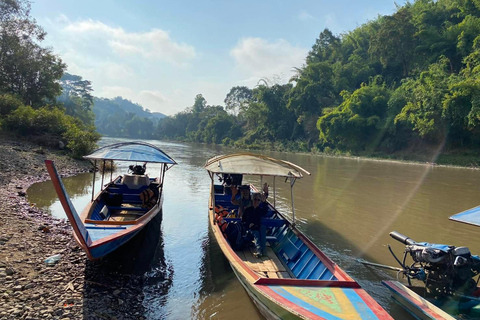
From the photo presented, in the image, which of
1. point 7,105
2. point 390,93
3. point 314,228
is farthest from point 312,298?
point 390,93

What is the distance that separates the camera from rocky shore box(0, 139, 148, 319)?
3.90 metres

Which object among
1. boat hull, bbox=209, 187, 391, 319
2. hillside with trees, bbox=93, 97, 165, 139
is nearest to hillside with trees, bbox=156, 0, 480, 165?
boat hull, bbox=209, 187, 391, 319

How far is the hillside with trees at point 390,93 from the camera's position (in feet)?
94.9

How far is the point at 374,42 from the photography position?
4394cm

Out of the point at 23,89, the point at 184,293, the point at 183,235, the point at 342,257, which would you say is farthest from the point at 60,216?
the point at 23,89

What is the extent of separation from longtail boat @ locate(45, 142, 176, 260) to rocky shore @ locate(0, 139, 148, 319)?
586 millimetres

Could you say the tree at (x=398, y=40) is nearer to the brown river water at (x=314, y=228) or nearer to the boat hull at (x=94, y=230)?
the brown river water at (x=314, y=228)

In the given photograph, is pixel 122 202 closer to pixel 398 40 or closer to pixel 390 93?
pixel 390 93

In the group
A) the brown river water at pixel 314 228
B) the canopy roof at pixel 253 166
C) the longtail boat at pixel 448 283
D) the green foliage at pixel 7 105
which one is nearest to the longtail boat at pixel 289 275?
the canopy roof at pixel 253 166

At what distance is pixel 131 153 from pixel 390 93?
38465mm

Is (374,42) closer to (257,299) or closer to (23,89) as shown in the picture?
(23,89)

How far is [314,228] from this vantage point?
30.0 ft

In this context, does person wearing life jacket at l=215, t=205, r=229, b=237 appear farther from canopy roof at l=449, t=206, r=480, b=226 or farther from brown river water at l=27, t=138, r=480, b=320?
canopy roof at l=449, t=206, r=480, b=226

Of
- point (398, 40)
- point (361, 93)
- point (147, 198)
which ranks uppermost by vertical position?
point (398, 40)
